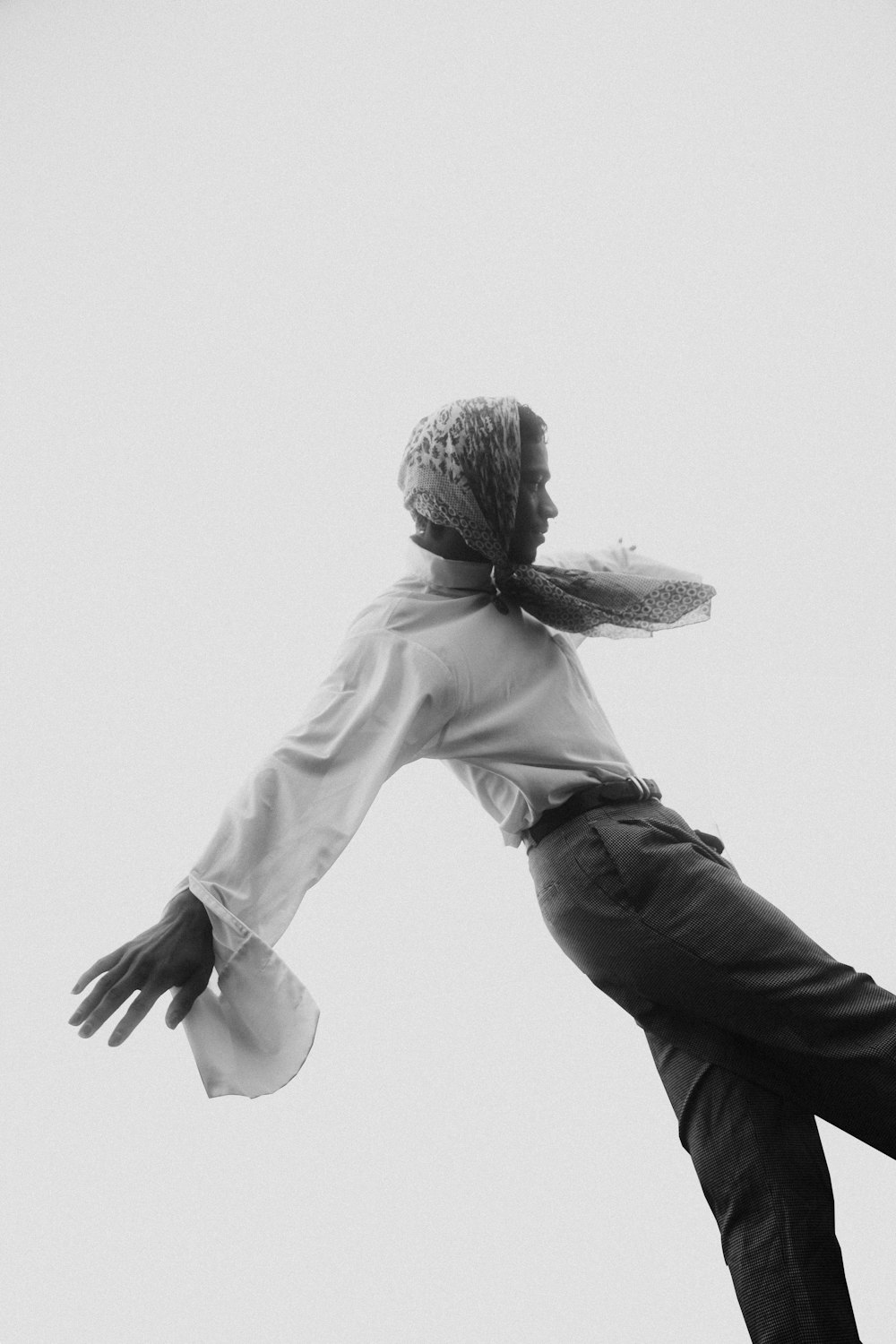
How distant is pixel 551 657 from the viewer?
42.5 inches

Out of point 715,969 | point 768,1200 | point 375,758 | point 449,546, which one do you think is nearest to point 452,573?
point 449,546

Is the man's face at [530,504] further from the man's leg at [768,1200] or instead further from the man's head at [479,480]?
the man's leg at [768,1200]

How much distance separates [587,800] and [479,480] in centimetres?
32

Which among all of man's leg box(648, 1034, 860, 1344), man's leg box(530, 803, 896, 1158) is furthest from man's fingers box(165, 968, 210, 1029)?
man's leg box(648, 1034, 860, 1344)

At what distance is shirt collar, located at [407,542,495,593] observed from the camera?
1.07 meters

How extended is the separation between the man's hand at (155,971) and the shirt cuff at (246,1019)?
1 centimetres

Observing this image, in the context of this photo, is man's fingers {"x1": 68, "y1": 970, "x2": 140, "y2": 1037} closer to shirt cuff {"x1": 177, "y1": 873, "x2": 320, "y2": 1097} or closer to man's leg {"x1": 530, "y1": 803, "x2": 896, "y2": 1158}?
shirt cuff {"x1": 177, "y1": 873, "x2": 320, "y2": 1097}

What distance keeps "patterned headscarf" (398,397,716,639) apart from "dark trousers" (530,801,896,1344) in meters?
0.24

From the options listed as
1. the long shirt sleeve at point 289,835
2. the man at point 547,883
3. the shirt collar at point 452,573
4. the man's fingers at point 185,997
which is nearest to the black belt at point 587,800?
the man at point 547,883

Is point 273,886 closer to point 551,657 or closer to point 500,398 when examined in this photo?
point 551,657

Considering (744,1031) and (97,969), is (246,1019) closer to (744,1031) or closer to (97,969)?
(97,969)

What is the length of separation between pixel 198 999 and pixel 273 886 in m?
0.10

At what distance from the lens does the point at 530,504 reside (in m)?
1.07

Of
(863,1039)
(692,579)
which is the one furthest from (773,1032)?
(692,579)
